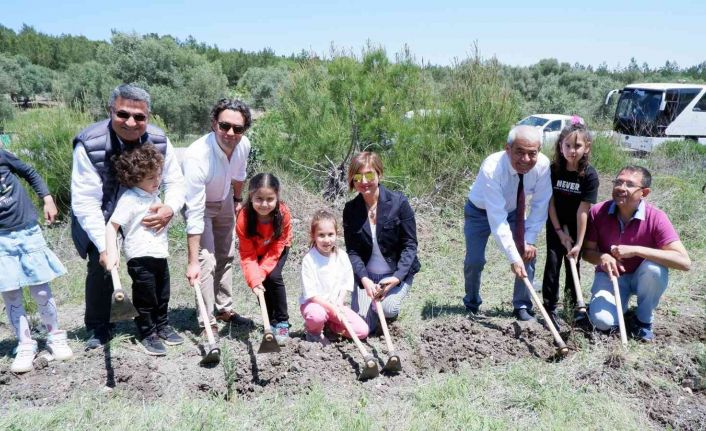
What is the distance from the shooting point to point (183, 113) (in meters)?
19.7

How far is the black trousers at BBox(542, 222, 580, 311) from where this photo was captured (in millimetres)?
3596

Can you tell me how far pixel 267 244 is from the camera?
3416 millimetres

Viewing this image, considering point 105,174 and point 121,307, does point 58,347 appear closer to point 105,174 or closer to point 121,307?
point 121,307

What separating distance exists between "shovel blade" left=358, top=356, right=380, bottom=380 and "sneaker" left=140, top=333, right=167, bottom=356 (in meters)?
1.26

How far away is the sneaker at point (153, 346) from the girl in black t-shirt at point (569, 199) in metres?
2.66

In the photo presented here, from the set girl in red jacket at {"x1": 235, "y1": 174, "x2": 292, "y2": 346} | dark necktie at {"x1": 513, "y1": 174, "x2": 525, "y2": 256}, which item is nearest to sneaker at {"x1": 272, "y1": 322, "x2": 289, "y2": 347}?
girl in red jacket at {"x1": 235, "y1": 174, "x2": 292, "y2": 346}

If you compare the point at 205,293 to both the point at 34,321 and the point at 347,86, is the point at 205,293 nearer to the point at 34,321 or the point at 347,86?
the point at 34,321

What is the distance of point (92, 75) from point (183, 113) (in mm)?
3790

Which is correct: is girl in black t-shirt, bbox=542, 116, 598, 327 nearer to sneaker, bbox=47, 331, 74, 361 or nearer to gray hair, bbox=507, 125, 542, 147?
gray hair, bbox=507, 125, 542, 147

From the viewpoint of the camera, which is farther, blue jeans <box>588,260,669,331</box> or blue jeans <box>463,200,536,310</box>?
blue jeans <box>463,200,536,310</box>

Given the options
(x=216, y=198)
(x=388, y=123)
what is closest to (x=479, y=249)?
(x=216, y=198)

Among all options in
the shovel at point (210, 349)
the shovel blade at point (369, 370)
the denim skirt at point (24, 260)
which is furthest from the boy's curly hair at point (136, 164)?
the shovel blade at point (369, 370)

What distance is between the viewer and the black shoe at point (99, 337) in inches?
125

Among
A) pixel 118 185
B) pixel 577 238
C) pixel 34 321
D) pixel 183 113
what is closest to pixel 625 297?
pixel 577 238
